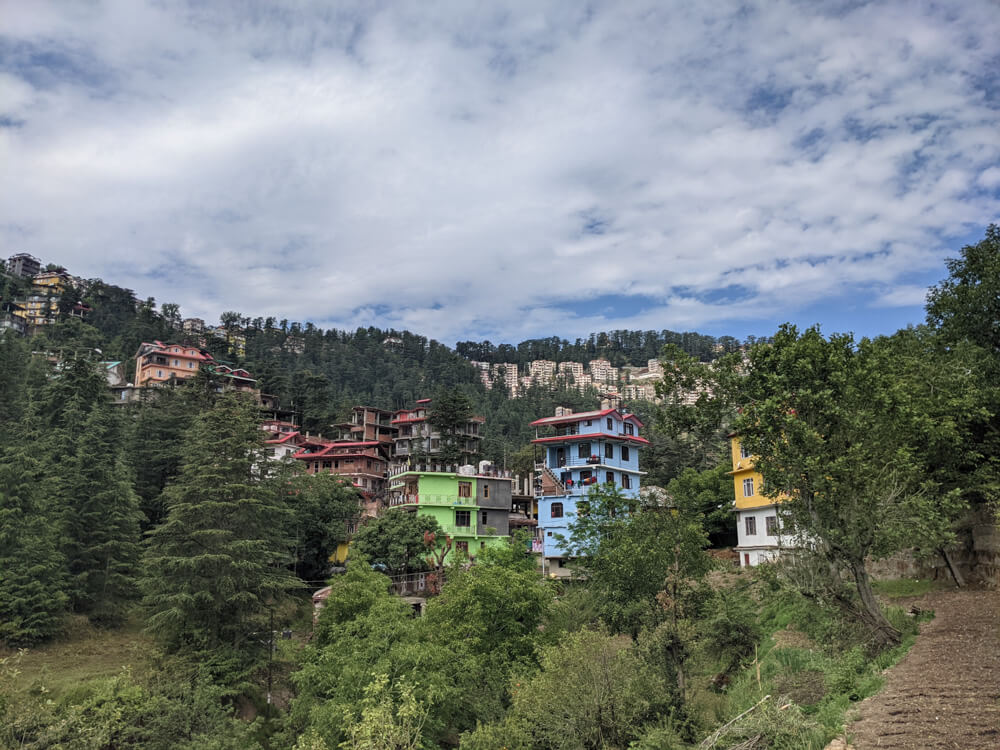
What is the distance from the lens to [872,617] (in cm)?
1617

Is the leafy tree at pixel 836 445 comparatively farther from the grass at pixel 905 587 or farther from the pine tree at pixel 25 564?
the pine tree at pixel 25 564

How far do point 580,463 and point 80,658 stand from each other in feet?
98.6

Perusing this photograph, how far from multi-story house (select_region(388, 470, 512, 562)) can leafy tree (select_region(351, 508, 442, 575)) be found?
146 inches

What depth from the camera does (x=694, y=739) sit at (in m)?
14.3

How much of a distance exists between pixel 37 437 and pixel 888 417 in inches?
1691

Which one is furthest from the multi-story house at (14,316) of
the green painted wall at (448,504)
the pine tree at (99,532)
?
the green painted wall at (448,504)

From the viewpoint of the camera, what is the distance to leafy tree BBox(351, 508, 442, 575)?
3897 centimetres

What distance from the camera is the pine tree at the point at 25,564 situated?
27.5 metres

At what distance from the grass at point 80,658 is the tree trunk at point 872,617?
2541cm

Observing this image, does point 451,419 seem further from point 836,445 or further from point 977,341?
point 836,445

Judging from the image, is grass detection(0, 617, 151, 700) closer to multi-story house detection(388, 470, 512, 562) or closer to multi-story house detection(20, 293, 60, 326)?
multi-story house detection(388, 470, 512, 562)

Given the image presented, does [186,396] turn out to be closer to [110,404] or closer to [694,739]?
[110,404]

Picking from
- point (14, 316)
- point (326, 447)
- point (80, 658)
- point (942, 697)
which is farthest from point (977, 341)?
point (14, 316)

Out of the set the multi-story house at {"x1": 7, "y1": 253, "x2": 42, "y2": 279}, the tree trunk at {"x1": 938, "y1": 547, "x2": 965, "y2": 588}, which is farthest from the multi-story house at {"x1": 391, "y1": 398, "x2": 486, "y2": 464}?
the multi-story house at {"x1": 7, "y1": 253, "x2": 42, "y2": 279}
